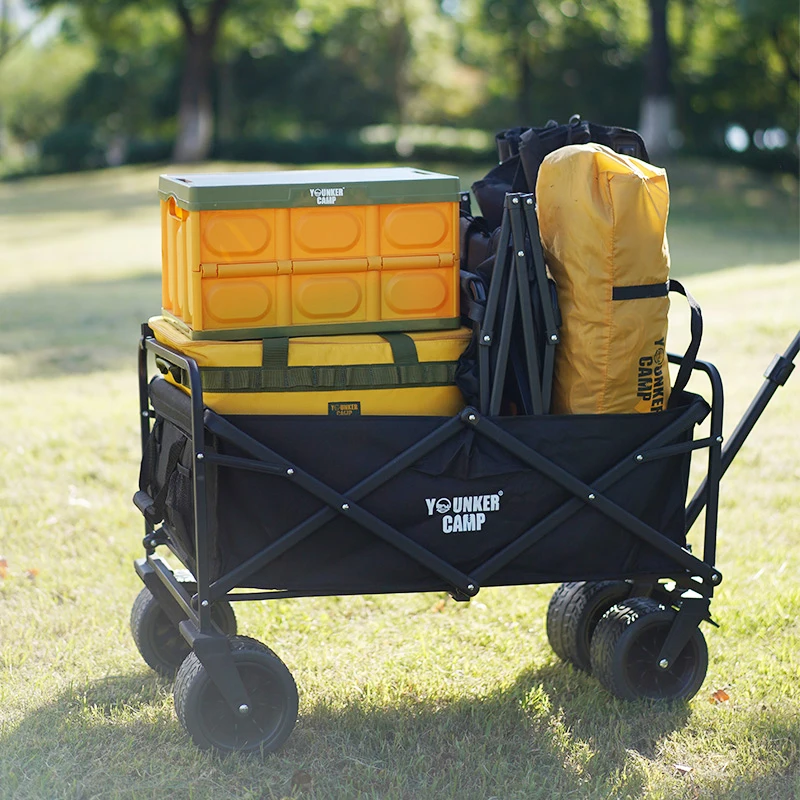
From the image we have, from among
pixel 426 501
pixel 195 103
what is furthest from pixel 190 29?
pixel 426 501

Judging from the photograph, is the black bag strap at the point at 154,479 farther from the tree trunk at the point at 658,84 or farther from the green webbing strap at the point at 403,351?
the tree trunk at the point at 658,84

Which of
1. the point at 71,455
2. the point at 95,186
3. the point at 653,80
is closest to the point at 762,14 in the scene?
the point at 653,80

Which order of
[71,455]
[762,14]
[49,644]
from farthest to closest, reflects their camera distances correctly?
[762,14], [71,455], [49,644]

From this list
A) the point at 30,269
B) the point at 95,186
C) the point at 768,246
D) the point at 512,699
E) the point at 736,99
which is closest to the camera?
the point at 512,699

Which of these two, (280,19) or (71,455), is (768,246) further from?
(280,19)

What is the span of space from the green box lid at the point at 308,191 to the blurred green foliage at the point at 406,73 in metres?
22.7

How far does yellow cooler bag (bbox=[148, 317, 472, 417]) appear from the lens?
3.32 m

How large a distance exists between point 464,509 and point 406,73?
46.2 m

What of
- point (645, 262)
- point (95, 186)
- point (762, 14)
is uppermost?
point (762, 14)

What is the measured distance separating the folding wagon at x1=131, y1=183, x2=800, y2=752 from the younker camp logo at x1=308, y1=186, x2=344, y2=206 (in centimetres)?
47

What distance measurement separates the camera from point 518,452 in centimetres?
336

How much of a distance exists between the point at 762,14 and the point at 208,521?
24719 mm

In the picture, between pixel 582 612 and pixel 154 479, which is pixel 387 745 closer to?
pixel 582 612

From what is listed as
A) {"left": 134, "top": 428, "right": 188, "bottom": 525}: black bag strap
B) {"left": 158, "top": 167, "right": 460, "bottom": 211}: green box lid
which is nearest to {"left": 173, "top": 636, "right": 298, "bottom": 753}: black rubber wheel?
{"left": 134, "top": 428, "right": 188, "bottom": 525}: black bag strap
